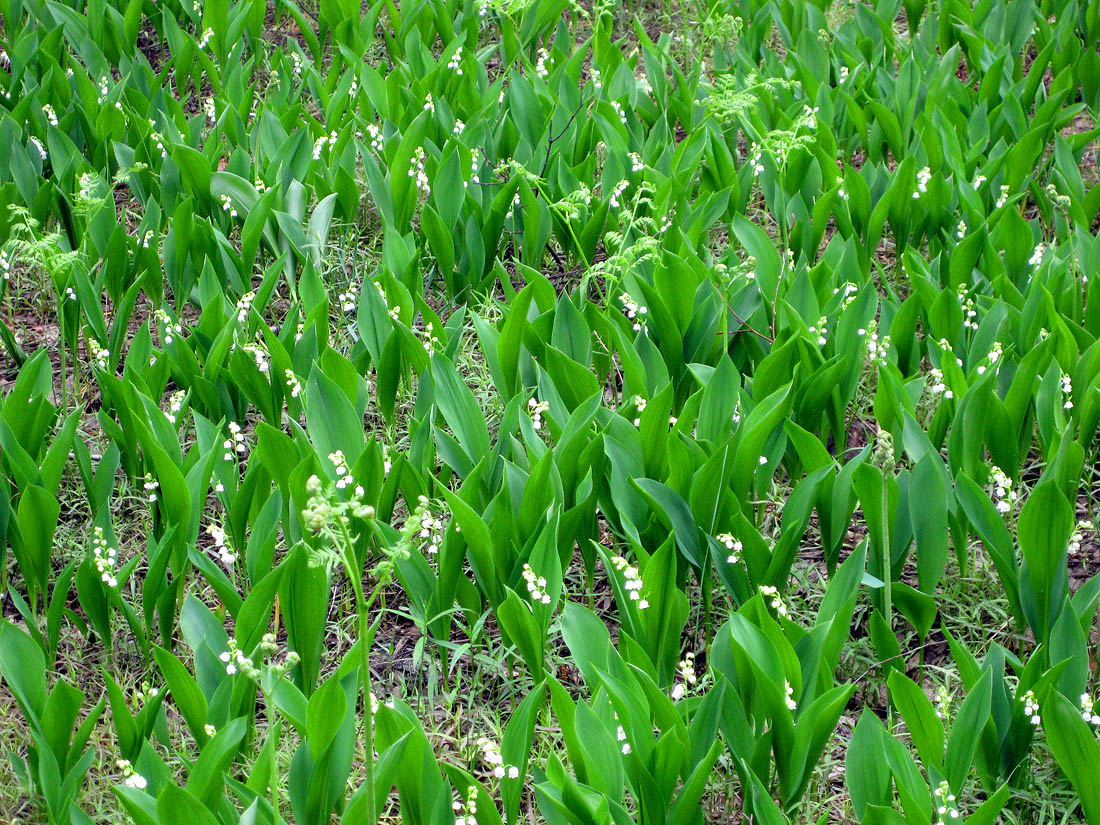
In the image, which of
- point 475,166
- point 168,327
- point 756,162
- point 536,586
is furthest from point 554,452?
point 756,162

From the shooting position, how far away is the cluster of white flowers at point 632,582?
193 centimetres

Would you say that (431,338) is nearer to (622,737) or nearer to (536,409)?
(536,409)

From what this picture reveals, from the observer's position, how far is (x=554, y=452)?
2.29 metres

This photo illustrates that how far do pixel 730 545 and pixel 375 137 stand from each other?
2259 mm

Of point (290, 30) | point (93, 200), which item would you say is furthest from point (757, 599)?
point (290, 30)

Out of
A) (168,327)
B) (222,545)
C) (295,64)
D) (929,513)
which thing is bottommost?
(222,545)

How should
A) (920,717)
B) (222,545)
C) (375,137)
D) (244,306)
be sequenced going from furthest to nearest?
(375,137), (244,306), (222,545), (920,717)

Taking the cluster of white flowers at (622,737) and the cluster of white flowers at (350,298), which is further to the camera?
the cluster of white flowers at (350,298)

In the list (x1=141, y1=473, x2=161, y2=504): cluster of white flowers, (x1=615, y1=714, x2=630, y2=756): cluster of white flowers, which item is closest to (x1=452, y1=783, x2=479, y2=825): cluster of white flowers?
(x1=615, y1=714, x2=630, y2=756): cluster of white flowers

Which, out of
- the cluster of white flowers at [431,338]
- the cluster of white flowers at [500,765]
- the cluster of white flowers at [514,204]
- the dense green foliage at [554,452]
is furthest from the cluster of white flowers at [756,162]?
the cluster of white flowers at [500,765]

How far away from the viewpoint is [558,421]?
2.46m

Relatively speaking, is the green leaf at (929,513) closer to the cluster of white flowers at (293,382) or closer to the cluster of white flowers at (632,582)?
the cluster of white flowers at (632,582)

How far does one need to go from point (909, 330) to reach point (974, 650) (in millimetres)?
835

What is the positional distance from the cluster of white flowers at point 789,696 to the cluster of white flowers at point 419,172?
2.19 meters
